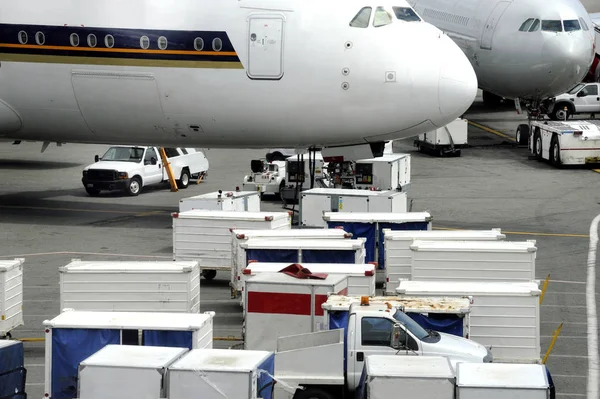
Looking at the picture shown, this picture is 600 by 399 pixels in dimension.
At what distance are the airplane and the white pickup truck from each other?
8.43 metres

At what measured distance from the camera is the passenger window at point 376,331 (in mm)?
19234

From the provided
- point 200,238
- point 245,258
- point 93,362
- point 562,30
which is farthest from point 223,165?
point 93,362

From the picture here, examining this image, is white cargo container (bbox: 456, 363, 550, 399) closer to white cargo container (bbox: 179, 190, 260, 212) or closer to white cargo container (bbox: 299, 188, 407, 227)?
white cargo container (bbox: 299, 188, 407, 227)

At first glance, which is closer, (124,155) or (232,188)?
→ (124,155)

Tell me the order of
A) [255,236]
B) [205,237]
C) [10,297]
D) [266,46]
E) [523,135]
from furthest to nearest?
[523,135] < [266,46] < [205,237] < [255,236] < [10,297]

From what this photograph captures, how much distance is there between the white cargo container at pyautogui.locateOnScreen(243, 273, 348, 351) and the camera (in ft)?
70.9

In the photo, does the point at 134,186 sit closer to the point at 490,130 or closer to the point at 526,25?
the point at 526,25

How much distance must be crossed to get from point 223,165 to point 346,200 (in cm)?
2014

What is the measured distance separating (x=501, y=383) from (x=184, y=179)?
32057mm

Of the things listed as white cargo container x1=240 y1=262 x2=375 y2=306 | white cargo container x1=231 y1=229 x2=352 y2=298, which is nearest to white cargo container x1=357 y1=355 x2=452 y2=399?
white cargo container x1=240 y1=262 x2=375 y2=306

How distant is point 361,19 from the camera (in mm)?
33094

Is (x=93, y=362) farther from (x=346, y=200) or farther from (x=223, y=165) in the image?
(x=223, y=165)

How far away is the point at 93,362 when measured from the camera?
1628cm

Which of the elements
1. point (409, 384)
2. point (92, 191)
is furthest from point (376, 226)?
point (92, 191)
